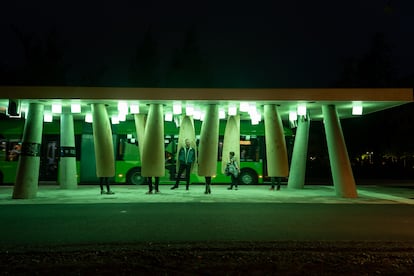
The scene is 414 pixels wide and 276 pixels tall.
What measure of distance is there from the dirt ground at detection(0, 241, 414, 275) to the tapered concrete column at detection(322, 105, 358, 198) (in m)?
9.15

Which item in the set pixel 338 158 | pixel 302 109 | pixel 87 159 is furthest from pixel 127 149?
pixel 338 158

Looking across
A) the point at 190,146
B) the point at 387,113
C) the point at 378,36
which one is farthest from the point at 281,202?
the point at 378,36

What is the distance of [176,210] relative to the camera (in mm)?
14102

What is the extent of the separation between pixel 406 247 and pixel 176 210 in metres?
6.72

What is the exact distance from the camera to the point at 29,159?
17734 millimetres

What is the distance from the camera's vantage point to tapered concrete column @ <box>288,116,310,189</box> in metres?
22.5

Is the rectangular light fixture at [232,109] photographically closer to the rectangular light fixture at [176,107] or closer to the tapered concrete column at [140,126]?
the rectangular light fixture at [176,107]

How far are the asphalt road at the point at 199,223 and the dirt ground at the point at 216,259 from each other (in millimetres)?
713

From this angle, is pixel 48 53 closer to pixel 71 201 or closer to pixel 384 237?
pixel 71 201

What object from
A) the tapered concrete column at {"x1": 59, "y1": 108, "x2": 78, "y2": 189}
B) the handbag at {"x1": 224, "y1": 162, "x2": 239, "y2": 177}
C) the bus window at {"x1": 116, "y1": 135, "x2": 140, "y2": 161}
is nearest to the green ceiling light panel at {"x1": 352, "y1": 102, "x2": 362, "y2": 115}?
the handbag at {"x1": 224, "y1": 162, "x2": 239, "y2": 177}

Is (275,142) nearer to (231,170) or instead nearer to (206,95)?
(231,170)

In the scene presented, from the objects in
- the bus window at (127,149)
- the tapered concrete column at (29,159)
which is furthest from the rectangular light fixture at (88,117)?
the tapered concrete column at (29,159)

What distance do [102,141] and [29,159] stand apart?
2672 mm

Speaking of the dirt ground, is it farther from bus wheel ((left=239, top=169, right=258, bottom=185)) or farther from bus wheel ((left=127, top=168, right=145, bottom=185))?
bus wheel ((left=239, top=169, right=258, bottom=185))
